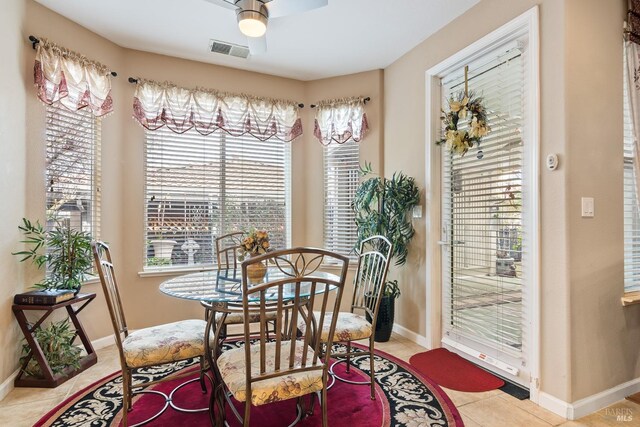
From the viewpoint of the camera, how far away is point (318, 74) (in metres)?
4.12

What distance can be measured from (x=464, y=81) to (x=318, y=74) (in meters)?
1.77

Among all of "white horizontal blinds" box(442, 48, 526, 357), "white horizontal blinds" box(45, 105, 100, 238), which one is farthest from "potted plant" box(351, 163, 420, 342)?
"white horizontal blinds" box(45, 105, 100, 238)

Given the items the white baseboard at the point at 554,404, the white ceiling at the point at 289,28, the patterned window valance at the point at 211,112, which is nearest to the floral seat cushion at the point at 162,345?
the white baseboard at the point at 554,404

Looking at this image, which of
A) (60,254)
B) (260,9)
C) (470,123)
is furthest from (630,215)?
(60,254)

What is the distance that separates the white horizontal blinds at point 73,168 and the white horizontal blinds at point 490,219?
128 inches

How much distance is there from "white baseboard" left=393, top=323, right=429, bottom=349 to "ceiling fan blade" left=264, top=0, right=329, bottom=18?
9.56ft

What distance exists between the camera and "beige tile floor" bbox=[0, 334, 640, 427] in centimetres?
205

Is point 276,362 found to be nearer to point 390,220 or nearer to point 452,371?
point 452,371

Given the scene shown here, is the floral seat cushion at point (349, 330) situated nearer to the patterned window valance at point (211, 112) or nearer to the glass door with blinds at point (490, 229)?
the glass door with blinds at point (490, 229)

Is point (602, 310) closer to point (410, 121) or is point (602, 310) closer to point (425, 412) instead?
point (425, 412)

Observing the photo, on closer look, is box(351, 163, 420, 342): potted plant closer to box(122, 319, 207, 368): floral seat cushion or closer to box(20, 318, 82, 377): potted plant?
box(122, 319, 207, 368): floral seat cushion

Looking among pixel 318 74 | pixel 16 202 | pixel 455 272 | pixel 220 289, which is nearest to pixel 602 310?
pixel 455 272

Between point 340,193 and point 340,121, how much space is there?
2.75ft

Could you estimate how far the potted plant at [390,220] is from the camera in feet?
10.9
